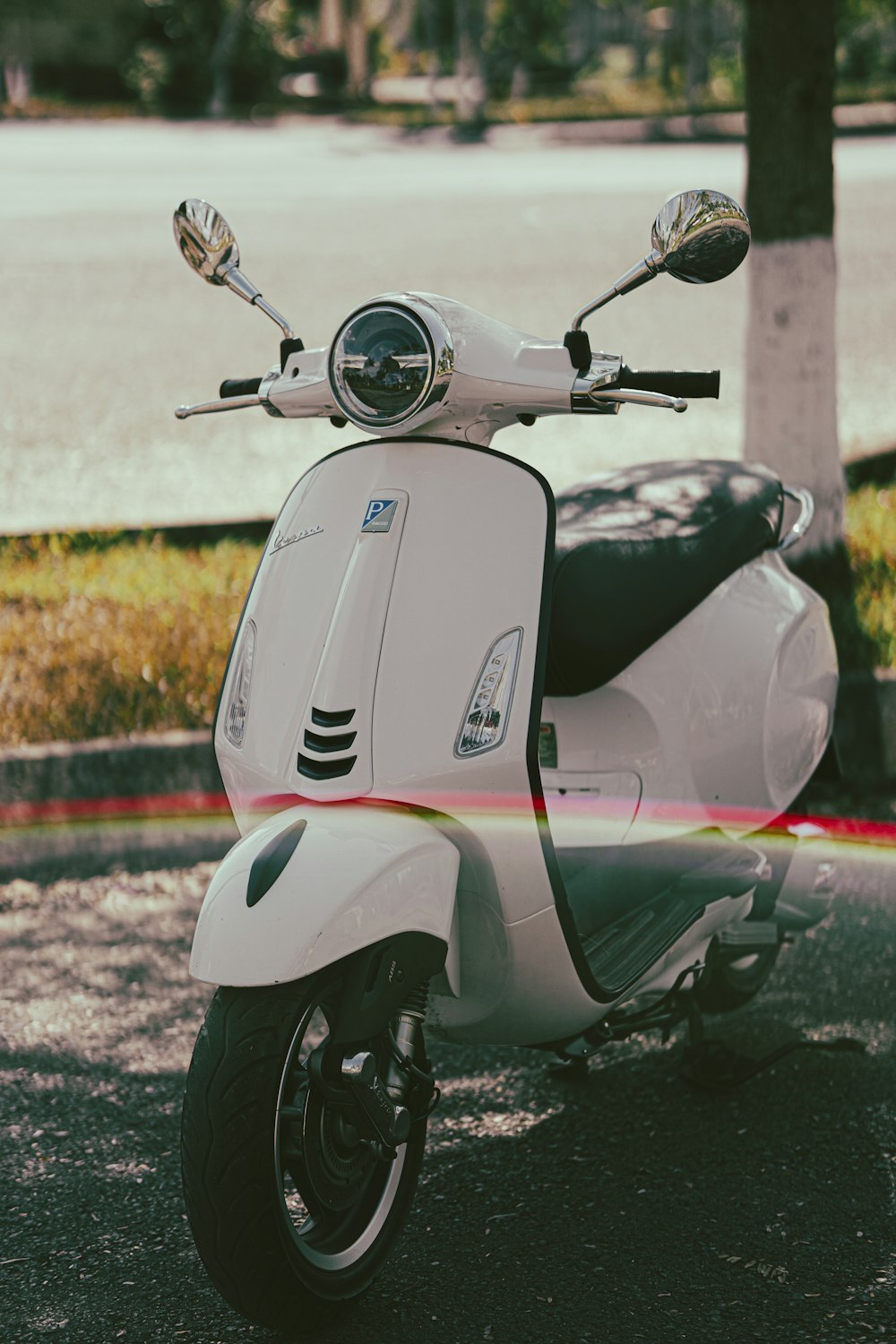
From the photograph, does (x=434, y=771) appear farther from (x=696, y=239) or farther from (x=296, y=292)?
(x=296, y=292)

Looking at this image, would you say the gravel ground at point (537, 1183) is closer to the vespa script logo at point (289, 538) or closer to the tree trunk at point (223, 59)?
the vespa script logo at point (289, 538)

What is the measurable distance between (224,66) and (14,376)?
21.1m

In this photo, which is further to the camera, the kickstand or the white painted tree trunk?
the white painted tree trunk

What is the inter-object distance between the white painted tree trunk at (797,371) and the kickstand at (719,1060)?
8.64 feet

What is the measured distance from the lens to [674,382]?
272cm

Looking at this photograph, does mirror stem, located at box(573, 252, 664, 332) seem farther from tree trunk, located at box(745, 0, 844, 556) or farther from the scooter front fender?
tree trunk, located at box(745, 0, 844, 556)

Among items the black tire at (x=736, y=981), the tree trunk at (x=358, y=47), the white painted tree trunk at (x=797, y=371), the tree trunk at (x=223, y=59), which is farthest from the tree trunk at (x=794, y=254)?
the tree trunk at (x=358, y=47)

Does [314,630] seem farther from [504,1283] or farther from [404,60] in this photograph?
[404,60]

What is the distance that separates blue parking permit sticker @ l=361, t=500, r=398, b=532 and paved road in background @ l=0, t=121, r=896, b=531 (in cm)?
428

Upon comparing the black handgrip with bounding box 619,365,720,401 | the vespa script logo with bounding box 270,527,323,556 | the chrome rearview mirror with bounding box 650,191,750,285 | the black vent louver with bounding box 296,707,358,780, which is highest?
the chrome rearview mirror with bounding box 650,191,750,285

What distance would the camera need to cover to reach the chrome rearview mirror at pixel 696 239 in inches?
99.3

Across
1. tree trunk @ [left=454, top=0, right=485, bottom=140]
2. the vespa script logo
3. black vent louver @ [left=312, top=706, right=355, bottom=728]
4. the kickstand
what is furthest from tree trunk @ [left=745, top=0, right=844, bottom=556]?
tree trunk @ [left=454, top=0, right=485, bottom=140]

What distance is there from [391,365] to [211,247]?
1.87ft

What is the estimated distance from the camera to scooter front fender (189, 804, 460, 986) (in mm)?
2270
